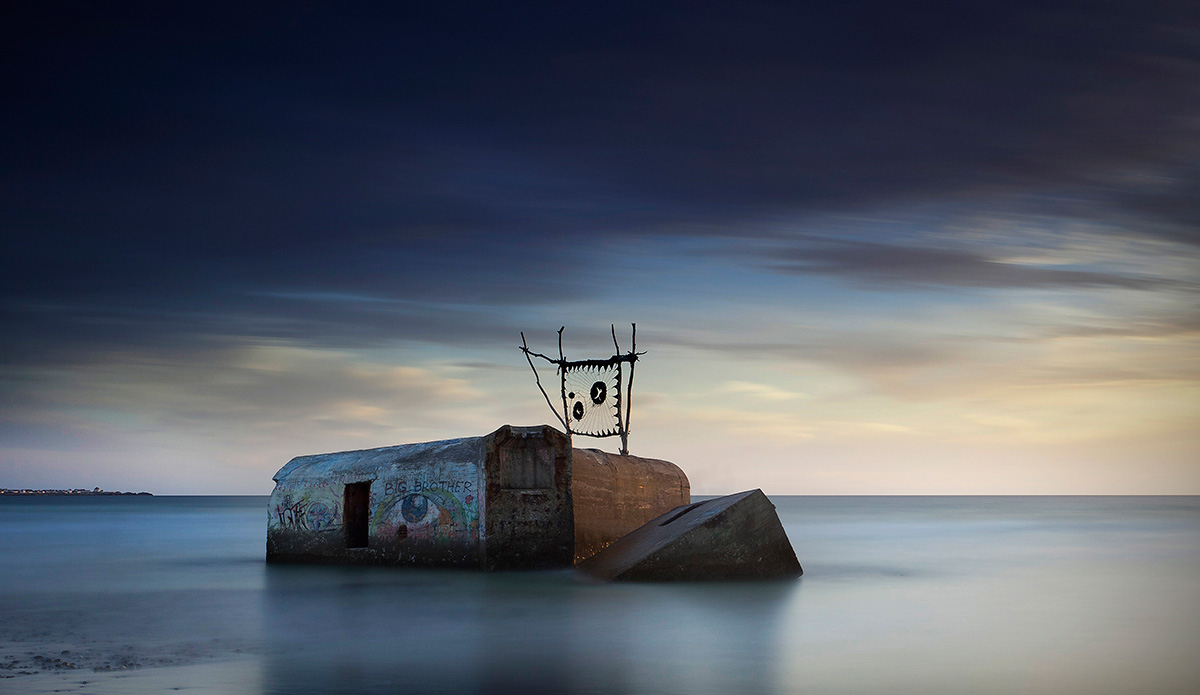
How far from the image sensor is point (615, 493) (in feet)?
48.1

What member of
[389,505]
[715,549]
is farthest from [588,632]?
[389,505]

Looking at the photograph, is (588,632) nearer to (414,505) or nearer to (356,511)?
(414,505)

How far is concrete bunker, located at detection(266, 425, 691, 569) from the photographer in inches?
512

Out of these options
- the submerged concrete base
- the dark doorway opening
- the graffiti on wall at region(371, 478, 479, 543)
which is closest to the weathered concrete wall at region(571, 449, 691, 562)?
the submerged concrete base

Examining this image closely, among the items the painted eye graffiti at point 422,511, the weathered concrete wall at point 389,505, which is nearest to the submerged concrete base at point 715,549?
the weathered concrete wall at point 389,505

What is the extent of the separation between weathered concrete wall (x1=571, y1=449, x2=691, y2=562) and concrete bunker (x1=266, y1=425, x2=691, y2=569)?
26mm

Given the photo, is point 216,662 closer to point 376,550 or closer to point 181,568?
point 376,550

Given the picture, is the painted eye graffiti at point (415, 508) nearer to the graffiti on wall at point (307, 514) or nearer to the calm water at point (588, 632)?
the calm water at point (588, 632)

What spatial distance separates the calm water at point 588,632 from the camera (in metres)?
6.96

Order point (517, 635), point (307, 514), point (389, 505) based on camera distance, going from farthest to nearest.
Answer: point (307, 514)
point (389, 505)
point (517, 635)

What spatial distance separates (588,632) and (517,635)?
1.98 ft

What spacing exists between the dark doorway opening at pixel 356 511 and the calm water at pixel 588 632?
0.81 meters

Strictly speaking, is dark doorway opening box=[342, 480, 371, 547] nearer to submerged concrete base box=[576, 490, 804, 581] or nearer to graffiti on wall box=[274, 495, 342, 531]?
graffiti on wall box=[274, 495, 342, 531]

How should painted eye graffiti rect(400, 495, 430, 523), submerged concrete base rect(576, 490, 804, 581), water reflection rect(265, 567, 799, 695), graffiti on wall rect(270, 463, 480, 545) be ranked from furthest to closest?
painted eye graffiti rect(400, 495, 430, 523) < graffiti on wall rect(270, 463, 480, 545) < submerged concrete base rect(576, 490, 804, 581) < water reflection rect(265, 567, 799, 695)
